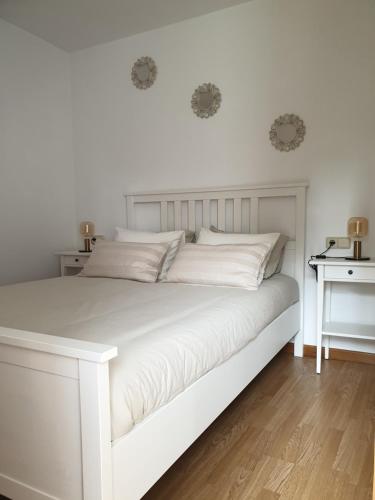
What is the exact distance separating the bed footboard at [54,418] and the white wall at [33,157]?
201 centimetres

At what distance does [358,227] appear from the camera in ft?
7.41

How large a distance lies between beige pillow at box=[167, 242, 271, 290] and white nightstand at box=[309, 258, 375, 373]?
0.36 metres

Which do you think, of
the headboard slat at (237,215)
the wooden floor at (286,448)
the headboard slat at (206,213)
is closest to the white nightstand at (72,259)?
the headboard slat at (206,213)

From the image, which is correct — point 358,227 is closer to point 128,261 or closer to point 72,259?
point 128,261

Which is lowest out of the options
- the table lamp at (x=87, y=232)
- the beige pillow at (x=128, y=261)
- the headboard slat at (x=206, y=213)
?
the beige pillow at (x=128, y=261)

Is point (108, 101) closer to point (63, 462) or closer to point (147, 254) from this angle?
point (147, 254)

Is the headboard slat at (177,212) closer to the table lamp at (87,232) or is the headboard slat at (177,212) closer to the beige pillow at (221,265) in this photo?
the beige pillow at (221,265)

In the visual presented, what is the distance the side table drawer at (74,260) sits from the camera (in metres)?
2.99

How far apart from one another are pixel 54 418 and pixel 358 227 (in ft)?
6.37

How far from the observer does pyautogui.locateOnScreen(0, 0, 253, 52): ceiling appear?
258 centimetres

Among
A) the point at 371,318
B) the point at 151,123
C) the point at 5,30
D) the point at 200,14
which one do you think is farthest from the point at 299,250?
the point at 5,30

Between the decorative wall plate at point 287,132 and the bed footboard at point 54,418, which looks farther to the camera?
the decorative wall plate at point 287,132

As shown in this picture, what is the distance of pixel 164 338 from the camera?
1.21 m

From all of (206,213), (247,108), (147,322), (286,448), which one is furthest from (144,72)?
(286,448)
